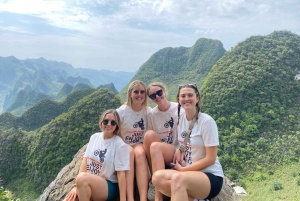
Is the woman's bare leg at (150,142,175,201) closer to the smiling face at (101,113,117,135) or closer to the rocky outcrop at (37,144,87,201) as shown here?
the smiling face at (101,113,117,135)

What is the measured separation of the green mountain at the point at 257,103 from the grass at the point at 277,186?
954 millimetres

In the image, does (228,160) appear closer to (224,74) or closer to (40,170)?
(224,74)

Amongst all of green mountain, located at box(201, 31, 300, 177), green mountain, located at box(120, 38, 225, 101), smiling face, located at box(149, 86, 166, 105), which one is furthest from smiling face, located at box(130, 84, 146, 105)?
green mountain, located at box(120, 38, 225, 101)

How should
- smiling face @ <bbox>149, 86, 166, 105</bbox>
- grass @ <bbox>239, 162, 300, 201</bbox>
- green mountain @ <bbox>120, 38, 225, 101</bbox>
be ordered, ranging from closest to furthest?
smiling face @ <bbox>149, 86, 166, 105</bbox>, grass @ <bbox>239, 162, 300, 201</bbox>, green mountain @ <bbox>120, 38, 225, 101</bbox>

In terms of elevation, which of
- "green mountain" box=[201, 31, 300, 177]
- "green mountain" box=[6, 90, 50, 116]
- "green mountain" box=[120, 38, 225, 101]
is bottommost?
"green mountain" box=[6, 90, 50, 116]

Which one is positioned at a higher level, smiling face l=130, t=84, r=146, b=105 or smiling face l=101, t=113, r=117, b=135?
smiling face l=130, t=84, r=146, b=105

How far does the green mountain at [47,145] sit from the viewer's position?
24.6 meters

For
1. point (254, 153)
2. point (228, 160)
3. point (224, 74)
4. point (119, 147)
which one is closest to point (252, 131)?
point (254, 153)

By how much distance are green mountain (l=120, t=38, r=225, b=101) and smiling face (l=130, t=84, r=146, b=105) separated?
60.6 meters

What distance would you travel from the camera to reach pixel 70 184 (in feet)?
13.6

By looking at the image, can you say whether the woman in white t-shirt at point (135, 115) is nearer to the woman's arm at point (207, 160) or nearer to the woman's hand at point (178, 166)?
the woman's hand at point (178, 166)

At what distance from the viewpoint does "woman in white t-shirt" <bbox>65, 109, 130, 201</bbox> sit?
2846 millimetres

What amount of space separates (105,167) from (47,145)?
25202mm

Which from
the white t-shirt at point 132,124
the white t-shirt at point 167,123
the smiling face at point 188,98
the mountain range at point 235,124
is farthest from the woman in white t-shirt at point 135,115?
the mountain range at point 235,124
